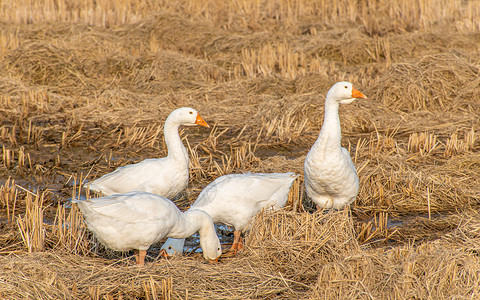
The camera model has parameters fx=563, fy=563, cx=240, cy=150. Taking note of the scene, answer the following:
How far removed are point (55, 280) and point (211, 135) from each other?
4557 millimetres

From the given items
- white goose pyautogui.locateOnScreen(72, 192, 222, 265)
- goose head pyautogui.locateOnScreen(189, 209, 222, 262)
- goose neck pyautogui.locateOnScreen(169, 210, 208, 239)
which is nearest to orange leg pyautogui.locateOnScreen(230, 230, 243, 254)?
goose head pyautogui.locateOnScreen(189, 209, 222, 262)

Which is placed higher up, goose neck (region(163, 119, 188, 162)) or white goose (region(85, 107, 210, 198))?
goose neck (region(163, 119, 188, 162))

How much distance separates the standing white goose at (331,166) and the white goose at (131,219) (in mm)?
1501

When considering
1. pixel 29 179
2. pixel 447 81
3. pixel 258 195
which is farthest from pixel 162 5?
pixel 258 195

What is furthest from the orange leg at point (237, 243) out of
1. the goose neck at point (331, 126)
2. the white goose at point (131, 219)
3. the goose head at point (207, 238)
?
the goose neck at point (331, 126)

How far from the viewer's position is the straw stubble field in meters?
4.04

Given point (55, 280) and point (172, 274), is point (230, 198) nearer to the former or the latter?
point (172, 274)

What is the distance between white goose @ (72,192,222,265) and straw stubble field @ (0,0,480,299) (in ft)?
0.65

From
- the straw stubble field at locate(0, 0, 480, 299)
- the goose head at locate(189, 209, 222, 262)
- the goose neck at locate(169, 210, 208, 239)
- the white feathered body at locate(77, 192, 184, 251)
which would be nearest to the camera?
the straw stubble field at locate(0, 0, 480, 299)

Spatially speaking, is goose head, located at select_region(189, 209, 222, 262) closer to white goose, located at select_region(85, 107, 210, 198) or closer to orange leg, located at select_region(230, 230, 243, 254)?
orange leg, located at select_region(230, 230, 243, 254)

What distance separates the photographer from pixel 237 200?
5.26 m

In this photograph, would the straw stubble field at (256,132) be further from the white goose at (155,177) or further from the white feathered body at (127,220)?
the white goose at (155,177)

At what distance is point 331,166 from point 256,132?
332cm

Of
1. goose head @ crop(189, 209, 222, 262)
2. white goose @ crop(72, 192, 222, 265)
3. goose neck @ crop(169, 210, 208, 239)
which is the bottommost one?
goose head @ crop(189, 209, 222, 262)
